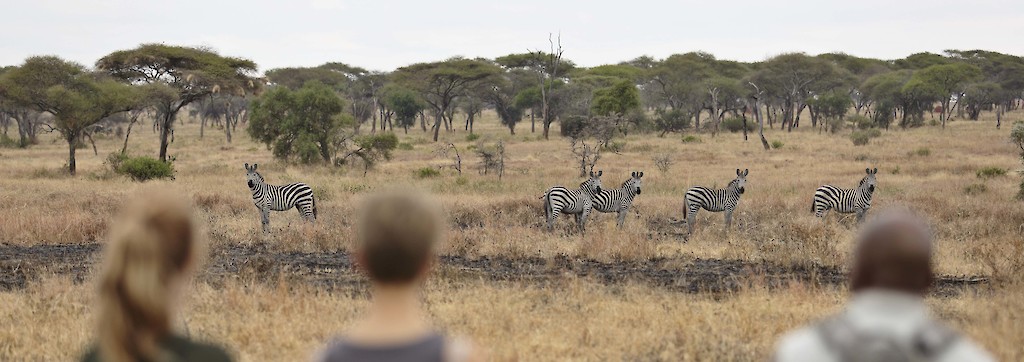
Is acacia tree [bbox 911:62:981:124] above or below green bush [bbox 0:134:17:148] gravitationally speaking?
above

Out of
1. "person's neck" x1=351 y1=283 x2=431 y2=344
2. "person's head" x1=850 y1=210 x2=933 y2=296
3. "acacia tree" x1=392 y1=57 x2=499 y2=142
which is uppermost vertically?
"acacia tree" x1=392 y1=57 x2=499 y2=142

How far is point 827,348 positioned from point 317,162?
89.9 feet

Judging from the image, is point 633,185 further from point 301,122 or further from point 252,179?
point 301,122

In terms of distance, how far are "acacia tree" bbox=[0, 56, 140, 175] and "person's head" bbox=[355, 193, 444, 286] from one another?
88.8 feet

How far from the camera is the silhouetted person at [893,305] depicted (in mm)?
1971

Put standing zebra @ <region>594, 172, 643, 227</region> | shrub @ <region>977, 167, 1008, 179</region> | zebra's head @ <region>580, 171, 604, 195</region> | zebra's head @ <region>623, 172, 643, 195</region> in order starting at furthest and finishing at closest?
shrub @ <region>977, 167, 1008, 179</region>
zebra's head @ <region>623, 172, 643, 195</region>
zebra's head @ <region>580, 171, 604, 195</region>
standing zebra @ <region>594, 172, 643, 227</region>

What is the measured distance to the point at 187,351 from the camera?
2119 millimetres

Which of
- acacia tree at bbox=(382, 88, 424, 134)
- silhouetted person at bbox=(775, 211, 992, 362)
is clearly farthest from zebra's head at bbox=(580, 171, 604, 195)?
acacia tree at bbox=(382, 88, 424, 134)

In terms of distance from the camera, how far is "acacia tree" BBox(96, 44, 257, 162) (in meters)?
29.5

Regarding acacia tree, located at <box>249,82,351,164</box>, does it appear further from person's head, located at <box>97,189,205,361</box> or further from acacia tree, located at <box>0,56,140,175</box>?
person's head, located at <box>97,189,205,361</box>

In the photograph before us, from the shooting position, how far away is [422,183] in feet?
73.5

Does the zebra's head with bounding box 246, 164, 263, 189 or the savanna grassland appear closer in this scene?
the savanna grassland

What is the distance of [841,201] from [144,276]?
14891 millimetres

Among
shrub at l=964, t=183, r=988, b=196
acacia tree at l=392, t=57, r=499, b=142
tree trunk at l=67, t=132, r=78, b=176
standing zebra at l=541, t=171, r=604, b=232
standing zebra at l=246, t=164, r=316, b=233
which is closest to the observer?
standing zebra at l=541, t=171, r=604, b=232
